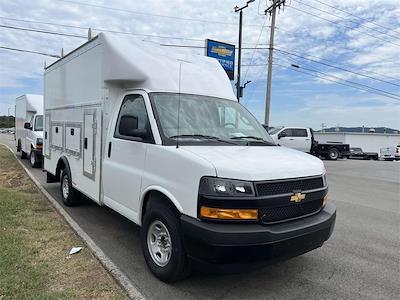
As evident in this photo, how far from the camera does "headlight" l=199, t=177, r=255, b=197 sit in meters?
3.50

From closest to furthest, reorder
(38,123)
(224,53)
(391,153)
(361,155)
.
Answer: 1. (38,123)
2. (224,53)
3. (361,155)
4. (391,153)

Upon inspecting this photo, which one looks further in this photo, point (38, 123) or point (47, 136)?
point (38, 123)

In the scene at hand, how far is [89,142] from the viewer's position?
6219 millimetres

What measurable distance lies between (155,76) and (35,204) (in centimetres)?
424

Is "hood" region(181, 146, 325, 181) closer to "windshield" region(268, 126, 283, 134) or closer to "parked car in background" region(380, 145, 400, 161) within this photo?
"windshield" region(268, 126, 283, 134)

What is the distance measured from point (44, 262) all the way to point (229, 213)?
253 cm

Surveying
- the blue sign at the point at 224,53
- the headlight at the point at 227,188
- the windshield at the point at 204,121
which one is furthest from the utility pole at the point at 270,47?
the headlight at the point at 227,188

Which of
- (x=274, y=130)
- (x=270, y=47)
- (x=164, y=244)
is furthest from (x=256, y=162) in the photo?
(x=270, y=47)

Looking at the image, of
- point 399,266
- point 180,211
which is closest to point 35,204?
point 180,211

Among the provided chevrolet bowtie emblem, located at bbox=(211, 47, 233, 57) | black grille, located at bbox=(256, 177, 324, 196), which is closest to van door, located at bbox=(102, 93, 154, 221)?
black grille, located at bbox=(256, 177, 324, 196)

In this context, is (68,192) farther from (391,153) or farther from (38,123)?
(391,153)

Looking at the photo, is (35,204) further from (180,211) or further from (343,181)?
(343,181)

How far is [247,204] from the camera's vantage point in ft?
11.5

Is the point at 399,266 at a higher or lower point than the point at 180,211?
lower
